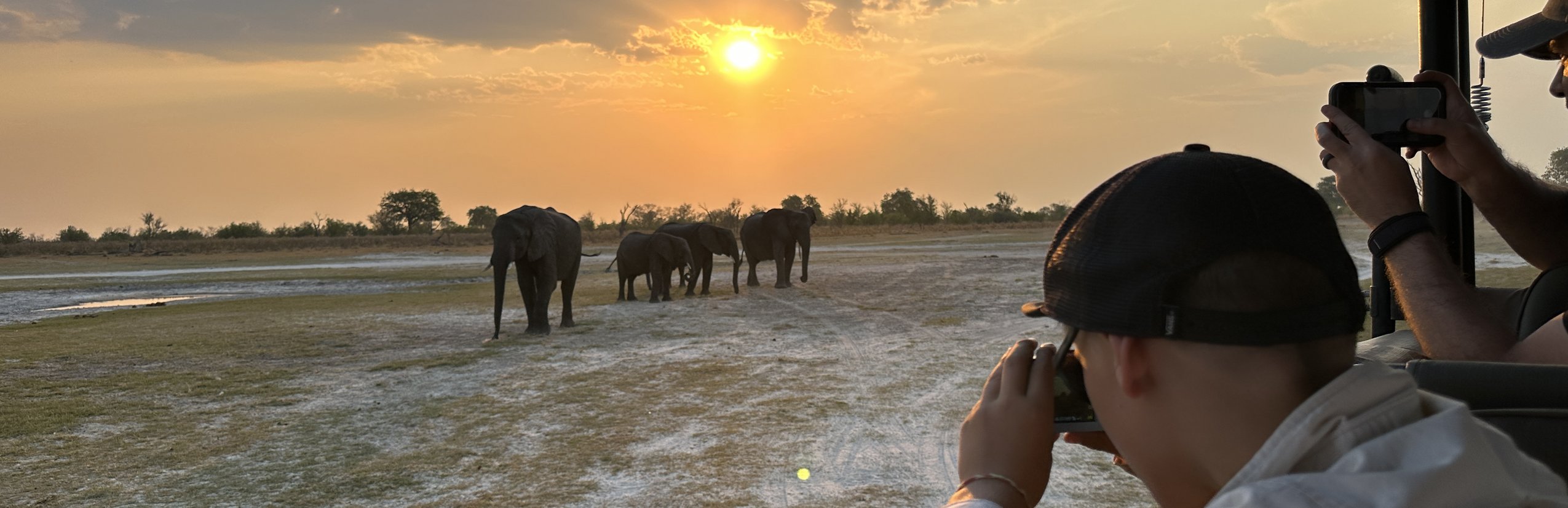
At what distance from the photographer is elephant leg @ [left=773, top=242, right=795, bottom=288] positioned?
20109 mm

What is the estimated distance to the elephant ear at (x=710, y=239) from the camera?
1961 centimetres

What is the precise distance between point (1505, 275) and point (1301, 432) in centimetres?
1718

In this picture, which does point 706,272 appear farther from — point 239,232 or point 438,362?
point 239,232

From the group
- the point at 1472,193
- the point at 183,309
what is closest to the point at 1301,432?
the point at 1472,193

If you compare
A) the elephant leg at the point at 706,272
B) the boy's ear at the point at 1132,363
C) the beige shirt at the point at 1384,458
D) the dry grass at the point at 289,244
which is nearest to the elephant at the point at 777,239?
the elephant leg at the point at 706,272

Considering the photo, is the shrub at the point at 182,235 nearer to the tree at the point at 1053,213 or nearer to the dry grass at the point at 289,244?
the dry grass at the point at 289,244

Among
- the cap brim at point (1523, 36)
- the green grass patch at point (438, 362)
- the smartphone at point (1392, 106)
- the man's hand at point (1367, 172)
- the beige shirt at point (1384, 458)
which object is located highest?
the cap brim at point (1523, 36)

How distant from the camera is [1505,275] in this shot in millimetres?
14641

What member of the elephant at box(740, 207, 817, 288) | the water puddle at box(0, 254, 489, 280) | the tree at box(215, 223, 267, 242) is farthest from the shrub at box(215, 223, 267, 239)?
the elephant at box(740, 207, 817, 288)

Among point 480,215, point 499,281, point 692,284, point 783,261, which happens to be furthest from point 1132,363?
point 480,215

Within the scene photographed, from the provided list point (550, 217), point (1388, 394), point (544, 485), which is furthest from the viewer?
point (550, 217)

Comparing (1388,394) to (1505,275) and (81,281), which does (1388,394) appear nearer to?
(1505,275)

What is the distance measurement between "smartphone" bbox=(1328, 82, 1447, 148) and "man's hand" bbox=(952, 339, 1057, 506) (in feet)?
4.23

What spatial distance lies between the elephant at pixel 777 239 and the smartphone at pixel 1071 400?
1865 centimetres
